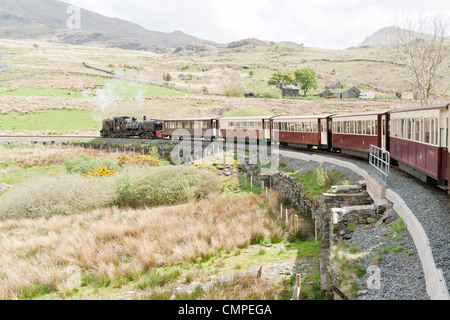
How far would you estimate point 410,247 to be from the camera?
8.16m

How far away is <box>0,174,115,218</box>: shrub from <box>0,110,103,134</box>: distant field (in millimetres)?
32198

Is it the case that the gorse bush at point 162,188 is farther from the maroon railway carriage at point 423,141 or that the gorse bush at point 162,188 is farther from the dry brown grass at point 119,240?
the maroon railway carriage at point 423,141

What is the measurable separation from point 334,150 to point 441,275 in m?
19.7

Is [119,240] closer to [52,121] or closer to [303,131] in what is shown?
[303,131]

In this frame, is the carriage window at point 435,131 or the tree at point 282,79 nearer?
the carriage window at point 435,131

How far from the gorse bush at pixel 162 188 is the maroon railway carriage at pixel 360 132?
26.7ft

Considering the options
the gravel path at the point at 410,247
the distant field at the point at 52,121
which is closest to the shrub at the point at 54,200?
the gravel path at the point at 410,247

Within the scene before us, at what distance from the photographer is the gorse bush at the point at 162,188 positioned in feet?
71.4

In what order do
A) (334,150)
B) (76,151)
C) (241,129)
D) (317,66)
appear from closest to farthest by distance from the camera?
(334,150)
(241,129)
(76,151)
(317,66)

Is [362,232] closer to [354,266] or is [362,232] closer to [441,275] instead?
[354,266]

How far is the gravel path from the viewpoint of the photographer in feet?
22.1

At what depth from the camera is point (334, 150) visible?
82.7 feet

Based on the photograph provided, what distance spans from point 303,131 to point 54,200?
653 inches

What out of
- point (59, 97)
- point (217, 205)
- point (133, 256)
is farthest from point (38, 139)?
point (133, 256)
